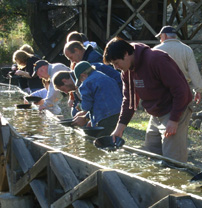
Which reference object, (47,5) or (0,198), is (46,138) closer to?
(0,198)

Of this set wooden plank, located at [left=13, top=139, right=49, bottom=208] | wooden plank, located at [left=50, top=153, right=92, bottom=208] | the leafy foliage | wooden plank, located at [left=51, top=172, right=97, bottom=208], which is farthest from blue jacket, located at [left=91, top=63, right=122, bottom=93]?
the leafy foliage

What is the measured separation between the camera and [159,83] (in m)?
4.57

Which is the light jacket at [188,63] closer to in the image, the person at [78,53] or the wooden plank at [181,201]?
the person at [78,53]

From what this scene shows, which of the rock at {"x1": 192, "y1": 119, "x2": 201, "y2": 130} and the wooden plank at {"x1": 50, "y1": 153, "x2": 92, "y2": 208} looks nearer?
the wooden plank at {"x1": 50, "y1": 153, "x2": 92, "y2": 208}

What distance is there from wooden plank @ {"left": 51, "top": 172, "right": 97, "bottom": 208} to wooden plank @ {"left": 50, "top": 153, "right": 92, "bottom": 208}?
0.06 metres

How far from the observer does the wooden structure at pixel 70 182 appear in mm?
3137

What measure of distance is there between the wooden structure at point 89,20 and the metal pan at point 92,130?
29.5 ft

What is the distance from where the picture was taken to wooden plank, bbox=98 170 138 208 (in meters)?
3.24

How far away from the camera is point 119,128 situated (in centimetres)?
513

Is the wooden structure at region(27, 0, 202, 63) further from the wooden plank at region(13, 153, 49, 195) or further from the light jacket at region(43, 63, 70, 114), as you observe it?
the wooden plank at region(13, 153, 49, 195)

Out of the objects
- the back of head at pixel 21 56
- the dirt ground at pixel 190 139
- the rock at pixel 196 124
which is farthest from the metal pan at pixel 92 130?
the rock at pixel 196 124

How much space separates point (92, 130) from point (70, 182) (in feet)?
4.99

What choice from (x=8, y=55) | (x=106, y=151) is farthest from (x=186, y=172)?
(x=8, y=55)

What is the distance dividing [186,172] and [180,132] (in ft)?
2.73
